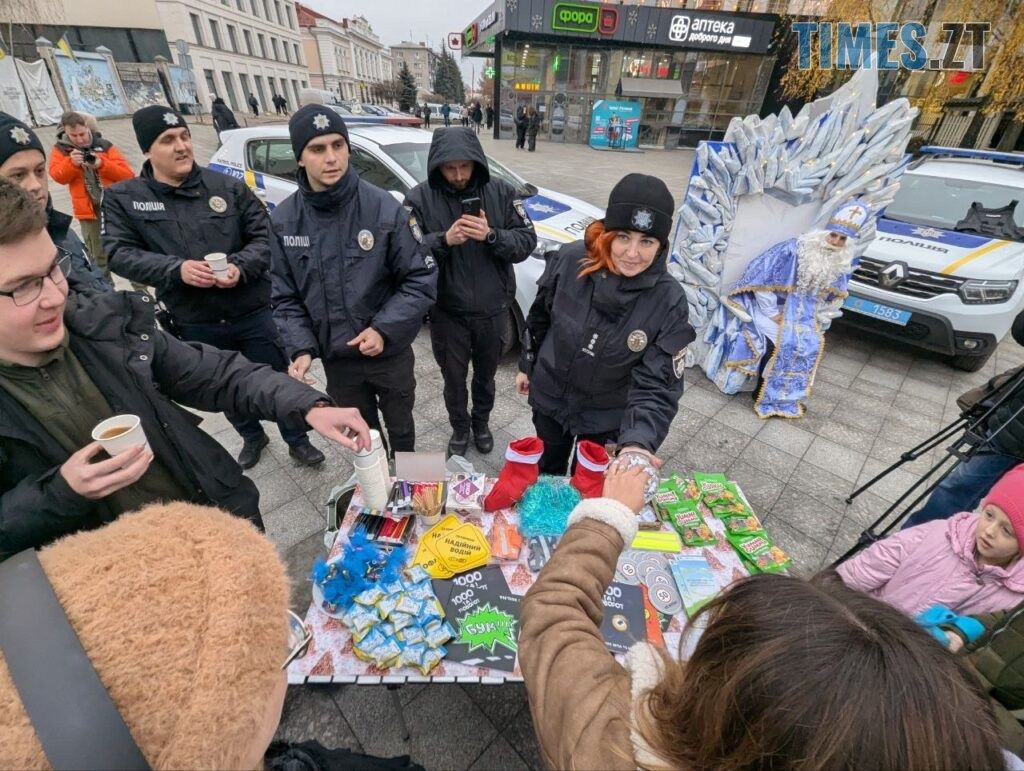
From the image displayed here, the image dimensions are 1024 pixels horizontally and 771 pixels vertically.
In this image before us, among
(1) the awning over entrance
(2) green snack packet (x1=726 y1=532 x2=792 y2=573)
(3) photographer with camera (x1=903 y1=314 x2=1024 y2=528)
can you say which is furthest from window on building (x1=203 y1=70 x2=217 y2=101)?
(3) photographer with camera (x1=903 y1=314 x2=1024 y2=528)

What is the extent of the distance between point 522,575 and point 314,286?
1.83m

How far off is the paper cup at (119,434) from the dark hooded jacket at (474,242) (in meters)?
1.82

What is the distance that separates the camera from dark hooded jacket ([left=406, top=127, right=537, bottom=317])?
2.84 m

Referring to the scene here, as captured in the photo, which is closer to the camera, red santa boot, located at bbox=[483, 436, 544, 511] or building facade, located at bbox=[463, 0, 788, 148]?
red santa boot, located at bbox=[483, 436, 544, 511]

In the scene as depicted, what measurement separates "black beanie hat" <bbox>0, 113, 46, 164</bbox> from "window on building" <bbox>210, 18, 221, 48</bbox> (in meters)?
43.9

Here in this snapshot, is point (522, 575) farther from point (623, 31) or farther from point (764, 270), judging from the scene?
point (623, 31)

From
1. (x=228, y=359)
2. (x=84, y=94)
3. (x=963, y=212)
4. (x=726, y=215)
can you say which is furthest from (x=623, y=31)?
(x=84, y=94)

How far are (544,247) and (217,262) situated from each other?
2.70 m

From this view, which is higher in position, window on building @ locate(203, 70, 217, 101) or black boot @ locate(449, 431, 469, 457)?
window on building @ locate(203, 70, 217, 101)

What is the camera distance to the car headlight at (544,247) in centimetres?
416

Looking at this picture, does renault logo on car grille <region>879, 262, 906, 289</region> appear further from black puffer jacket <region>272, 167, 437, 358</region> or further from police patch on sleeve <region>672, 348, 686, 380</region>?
black puffer jacket <region>272, 167, 437, 358</region>

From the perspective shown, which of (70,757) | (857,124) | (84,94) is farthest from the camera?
(84,94)

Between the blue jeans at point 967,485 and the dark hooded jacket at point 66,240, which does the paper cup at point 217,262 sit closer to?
the dark hooded jacket at point 66,240

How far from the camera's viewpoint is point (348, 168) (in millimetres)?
2348
